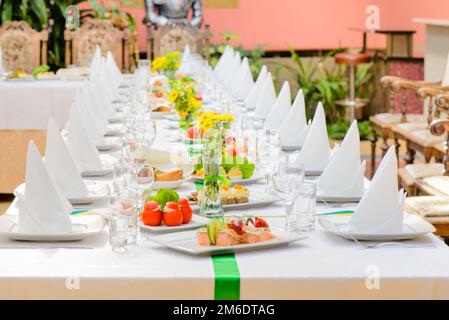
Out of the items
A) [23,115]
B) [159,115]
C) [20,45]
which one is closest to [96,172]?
[159,115]

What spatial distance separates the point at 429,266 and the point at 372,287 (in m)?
0.16

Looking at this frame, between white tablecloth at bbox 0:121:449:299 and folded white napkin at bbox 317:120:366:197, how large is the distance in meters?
0.66

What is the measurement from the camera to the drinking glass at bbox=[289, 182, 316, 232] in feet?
8.04

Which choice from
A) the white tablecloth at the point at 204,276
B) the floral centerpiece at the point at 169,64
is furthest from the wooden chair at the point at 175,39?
the white tablecloth at the point at 204,276

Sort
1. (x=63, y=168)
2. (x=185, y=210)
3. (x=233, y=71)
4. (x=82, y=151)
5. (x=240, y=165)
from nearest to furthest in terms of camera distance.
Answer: (x=185, y=210) < (x=63, y=168) < (x=240, y=165) < (x=82, y=151) < (x=233, y=71)

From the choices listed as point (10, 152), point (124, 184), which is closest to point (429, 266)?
point (124, 184)

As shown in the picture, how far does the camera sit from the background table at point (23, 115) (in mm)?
6066

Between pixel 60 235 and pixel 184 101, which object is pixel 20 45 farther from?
pixel 60 235

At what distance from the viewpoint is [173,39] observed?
916 centimetres

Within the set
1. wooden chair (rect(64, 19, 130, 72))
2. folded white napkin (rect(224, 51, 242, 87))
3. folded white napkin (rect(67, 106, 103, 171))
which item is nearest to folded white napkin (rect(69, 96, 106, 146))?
folded white napkin (rect(67, 106, 103, 171))

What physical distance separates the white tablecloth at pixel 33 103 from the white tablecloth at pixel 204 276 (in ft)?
13.5

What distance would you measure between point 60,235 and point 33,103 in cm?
412

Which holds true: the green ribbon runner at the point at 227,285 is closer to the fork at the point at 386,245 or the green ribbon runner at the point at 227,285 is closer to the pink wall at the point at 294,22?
the fork at the point at 386,245

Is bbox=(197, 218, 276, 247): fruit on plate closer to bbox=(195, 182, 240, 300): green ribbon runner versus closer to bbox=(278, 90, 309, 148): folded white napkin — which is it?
bbox=(195, 182, 240, 300): green ribbon runner
